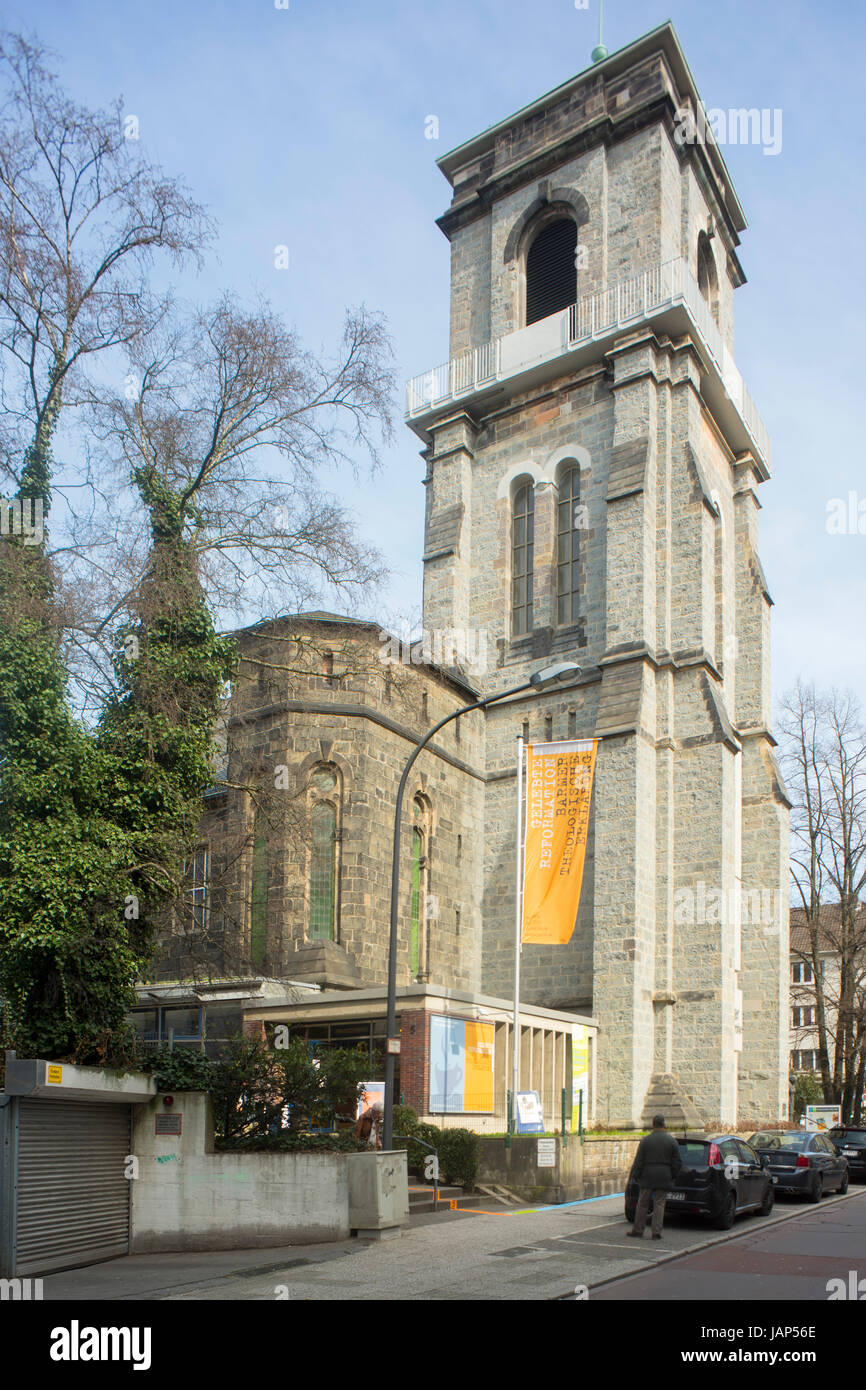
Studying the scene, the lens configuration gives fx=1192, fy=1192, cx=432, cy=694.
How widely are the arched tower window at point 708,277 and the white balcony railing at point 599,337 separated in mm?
1891

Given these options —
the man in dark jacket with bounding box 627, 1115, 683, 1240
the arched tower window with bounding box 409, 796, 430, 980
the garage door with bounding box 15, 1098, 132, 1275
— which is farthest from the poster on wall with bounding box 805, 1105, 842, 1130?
the garage door with bounding box 15, 1098, 132, 1275

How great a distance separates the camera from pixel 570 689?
30.2m

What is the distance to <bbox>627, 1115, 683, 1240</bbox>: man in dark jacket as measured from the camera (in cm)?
1422

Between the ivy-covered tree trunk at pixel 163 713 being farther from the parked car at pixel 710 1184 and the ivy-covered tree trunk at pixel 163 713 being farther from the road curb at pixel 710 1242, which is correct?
the parked car at pixel 710 1184

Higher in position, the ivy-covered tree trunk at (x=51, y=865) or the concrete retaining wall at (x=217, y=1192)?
the ivy-covered tree trunk at (x=51, y=865)

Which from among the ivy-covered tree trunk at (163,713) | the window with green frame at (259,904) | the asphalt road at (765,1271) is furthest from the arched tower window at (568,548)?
the asphalt road at (765,1271)

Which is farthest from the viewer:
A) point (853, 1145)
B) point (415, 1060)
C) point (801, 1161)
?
point (853, 1145)

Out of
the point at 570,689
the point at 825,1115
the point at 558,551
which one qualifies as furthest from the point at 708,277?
the point at 825,1115

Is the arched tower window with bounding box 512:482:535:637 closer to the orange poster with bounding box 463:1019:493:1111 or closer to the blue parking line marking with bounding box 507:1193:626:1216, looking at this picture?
the orange poster with bounding box 463:1019:493:1111

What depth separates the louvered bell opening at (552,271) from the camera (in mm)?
34531

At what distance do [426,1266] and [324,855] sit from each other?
13458mm

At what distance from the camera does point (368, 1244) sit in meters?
13.8

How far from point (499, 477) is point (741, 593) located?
7721 mm

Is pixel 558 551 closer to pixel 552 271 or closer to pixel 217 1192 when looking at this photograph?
pixel 552 271
